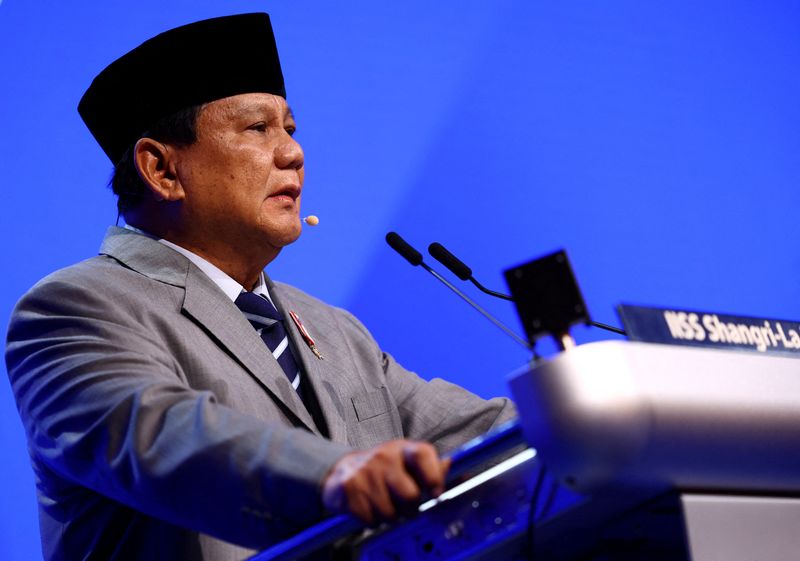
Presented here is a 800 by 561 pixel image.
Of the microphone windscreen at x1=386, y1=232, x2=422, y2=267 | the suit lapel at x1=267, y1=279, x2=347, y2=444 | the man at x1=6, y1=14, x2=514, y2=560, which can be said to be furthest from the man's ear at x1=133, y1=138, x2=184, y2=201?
the microphone windscreen at x1=386, y1=232, x2=422, y2=267

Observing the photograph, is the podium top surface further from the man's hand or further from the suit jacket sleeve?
the suit jacket sleeve

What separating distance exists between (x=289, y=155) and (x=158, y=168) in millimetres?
242

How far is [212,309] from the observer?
4.95ft

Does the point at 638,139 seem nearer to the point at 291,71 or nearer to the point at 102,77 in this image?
the point at 291,71

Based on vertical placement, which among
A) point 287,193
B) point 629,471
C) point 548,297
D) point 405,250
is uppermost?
point 287,193

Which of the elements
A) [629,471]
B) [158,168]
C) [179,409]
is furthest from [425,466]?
Result: [158,168]

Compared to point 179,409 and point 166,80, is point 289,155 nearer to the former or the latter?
point 166,80

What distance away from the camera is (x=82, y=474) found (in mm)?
1086

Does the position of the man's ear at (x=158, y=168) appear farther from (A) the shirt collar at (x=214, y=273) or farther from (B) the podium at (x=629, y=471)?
(B) the podium at (x=629, y=471)

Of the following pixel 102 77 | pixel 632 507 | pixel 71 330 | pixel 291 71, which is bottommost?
pixel 632 507

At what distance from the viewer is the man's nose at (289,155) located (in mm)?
1804

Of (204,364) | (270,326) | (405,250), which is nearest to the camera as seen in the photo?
(204,364)

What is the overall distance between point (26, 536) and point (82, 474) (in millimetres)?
910

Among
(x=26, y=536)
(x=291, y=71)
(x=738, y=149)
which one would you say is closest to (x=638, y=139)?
(x=738, y=149)
